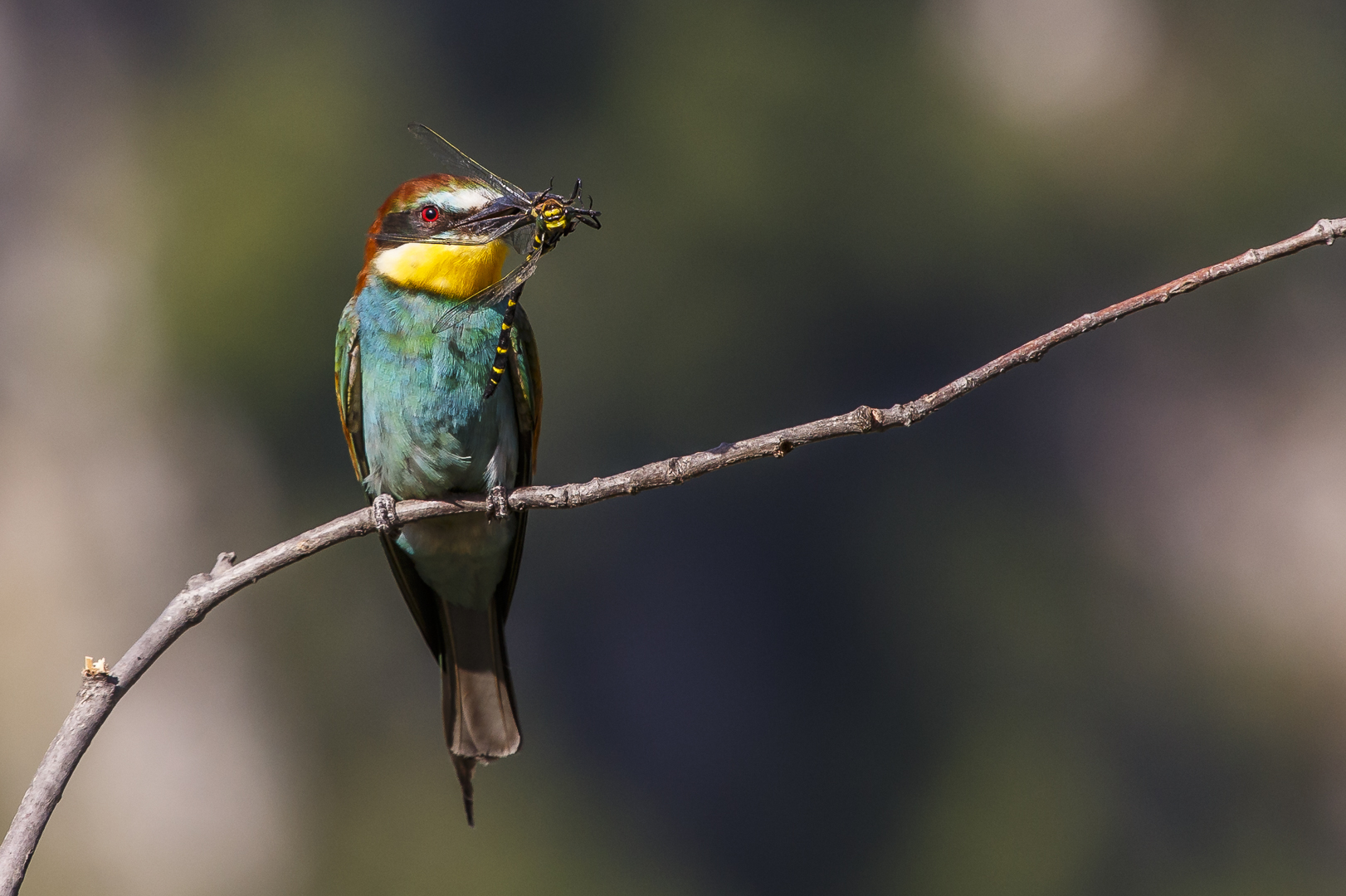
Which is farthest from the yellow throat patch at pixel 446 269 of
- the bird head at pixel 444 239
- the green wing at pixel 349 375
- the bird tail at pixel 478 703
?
the bird tail at pixel 478 703

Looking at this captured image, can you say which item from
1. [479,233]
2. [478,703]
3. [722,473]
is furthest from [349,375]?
[722,473]

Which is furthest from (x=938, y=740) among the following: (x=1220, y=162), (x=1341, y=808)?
(x=1220, y=162)

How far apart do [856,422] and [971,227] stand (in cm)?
1157

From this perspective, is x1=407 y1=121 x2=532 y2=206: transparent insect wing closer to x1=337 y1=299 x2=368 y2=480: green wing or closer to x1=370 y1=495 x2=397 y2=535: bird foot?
x1=337 y1=299 x2=368 y2=480: green wing

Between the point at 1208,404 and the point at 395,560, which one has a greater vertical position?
the point at 1208,404

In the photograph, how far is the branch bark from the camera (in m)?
1.39

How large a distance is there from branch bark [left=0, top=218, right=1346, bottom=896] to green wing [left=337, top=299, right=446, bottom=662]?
0.72m

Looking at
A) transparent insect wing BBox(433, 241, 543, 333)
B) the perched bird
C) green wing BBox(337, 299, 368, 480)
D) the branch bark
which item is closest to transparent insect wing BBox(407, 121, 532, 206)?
the perched bird

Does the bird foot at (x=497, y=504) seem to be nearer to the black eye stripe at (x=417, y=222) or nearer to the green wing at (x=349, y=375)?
the green wing at (x=349, y=375)

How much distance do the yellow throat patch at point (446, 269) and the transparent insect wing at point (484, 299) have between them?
33 millimetres

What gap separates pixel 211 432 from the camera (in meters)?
11.0

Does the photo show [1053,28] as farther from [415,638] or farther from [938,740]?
[415,638]

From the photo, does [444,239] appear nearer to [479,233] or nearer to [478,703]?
[479,233]

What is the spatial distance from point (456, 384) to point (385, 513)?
30 centimetres
